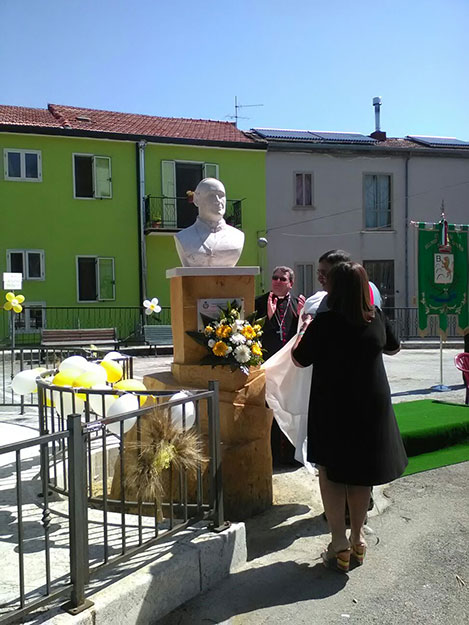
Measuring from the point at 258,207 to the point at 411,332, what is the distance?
6.68m

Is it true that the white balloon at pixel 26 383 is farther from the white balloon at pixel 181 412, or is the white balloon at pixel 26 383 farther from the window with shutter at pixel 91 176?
the window with shutter at pixel 91 176

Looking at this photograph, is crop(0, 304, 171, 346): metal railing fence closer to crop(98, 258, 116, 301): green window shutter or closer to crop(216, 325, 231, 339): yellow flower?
crop(98, 258, 116, 301): green window shutter

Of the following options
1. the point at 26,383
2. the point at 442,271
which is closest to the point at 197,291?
the point at 26,383

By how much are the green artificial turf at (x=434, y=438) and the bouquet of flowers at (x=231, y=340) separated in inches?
78.1

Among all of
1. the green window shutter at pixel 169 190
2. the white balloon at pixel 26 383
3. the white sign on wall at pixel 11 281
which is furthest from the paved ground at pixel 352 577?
the green window shutter at pixel 169 190

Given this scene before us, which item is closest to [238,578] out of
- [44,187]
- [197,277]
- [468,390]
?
[197,277]

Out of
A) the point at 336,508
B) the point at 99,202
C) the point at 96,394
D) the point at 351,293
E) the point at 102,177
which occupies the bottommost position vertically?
the point at 336,508

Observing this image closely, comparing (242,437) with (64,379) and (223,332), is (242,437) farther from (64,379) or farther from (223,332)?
(64,379)

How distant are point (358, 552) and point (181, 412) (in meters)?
1.27

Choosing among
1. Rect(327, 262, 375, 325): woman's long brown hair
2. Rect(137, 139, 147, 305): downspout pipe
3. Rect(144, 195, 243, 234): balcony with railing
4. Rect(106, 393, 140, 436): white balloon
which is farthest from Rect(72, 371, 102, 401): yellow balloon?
Rect(137, 139, 147, 305): downspout pipe

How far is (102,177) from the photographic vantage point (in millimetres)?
18125

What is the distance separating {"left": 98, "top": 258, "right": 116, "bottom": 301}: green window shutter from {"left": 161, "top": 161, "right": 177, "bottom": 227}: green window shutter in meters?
2.23

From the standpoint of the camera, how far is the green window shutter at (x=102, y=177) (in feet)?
59.1

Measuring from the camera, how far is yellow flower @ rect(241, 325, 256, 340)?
4.06m
